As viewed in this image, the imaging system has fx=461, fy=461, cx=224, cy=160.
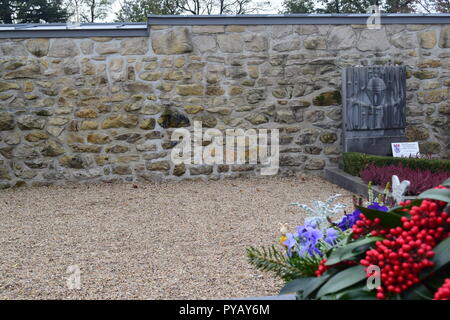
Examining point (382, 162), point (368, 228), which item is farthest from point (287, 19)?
point (368, 228)

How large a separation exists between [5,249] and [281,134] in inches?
177

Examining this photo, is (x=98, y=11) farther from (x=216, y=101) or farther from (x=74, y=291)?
(x=74, y=291)

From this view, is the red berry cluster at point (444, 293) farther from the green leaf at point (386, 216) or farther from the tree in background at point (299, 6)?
the tree in background at point (299, 6)

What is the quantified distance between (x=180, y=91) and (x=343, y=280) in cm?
629

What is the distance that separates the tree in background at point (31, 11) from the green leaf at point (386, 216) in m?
19.6

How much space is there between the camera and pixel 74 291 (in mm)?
2988

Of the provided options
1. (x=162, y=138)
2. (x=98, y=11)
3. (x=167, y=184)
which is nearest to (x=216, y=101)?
(x=162, y=138)

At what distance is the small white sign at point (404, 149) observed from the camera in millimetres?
7027

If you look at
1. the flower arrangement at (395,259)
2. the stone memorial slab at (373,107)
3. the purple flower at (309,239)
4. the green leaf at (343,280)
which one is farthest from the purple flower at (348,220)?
the stone memorial slab at (373,107)

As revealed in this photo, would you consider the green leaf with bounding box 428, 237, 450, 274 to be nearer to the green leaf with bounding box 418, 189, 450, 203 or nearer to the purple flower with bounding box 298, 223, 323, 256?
the green leaf with bounding box 418, 189, 450, 203

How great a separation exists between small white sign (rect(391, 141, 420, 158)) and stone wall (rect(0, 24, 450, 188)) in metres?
0.48

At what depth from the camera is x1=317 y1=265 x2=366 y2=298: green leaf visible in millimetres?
1049
